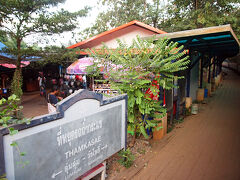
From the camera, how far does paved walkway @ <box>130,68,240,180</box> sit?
3932 mm

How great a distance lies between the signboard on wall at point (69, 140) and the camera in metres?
1.93

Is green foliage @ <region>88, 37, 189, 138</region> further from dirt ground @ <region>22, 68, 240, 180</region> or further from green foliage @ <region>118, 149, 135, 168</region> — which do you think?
dirt ground @ <region>22, 68, 240, 180</region>

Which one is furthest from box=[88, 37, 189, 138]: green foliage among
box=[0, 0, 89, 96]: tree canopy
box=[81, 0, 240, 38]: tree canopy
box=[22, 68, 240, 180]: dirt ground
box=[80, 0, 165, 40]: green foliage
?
box=[80, 0, 165, 40]: green foliage

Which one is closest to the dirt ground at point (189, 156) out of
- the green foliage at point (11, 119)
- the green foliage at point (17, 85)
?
the green foliage at point (11, 119)

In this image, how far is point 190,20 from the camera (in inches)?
610

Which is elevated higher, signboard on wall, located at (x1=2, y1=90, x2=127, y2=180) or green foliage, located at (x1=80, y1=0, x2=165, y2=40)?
green foliage, located at (x1=80, y1=0, x2=165, y2=40)

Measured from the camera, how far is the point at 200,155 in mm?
4762

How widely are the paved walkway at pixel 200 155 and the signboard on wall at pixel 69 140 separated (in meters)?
1.52

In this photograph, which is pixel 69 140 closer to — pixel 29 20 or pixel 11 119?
pixel 11 119

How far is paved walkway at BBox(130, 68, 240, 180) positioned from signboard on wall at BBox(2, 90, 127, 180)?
1.52m

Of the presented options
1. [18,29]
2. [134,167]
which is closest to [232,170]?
[134,167]

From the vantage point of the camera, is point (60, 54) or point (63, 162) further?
point (60, 54)

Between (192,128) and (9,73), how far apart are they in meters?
14.1

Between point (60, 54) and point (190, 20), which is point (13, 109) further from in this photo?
point (190, 20)
